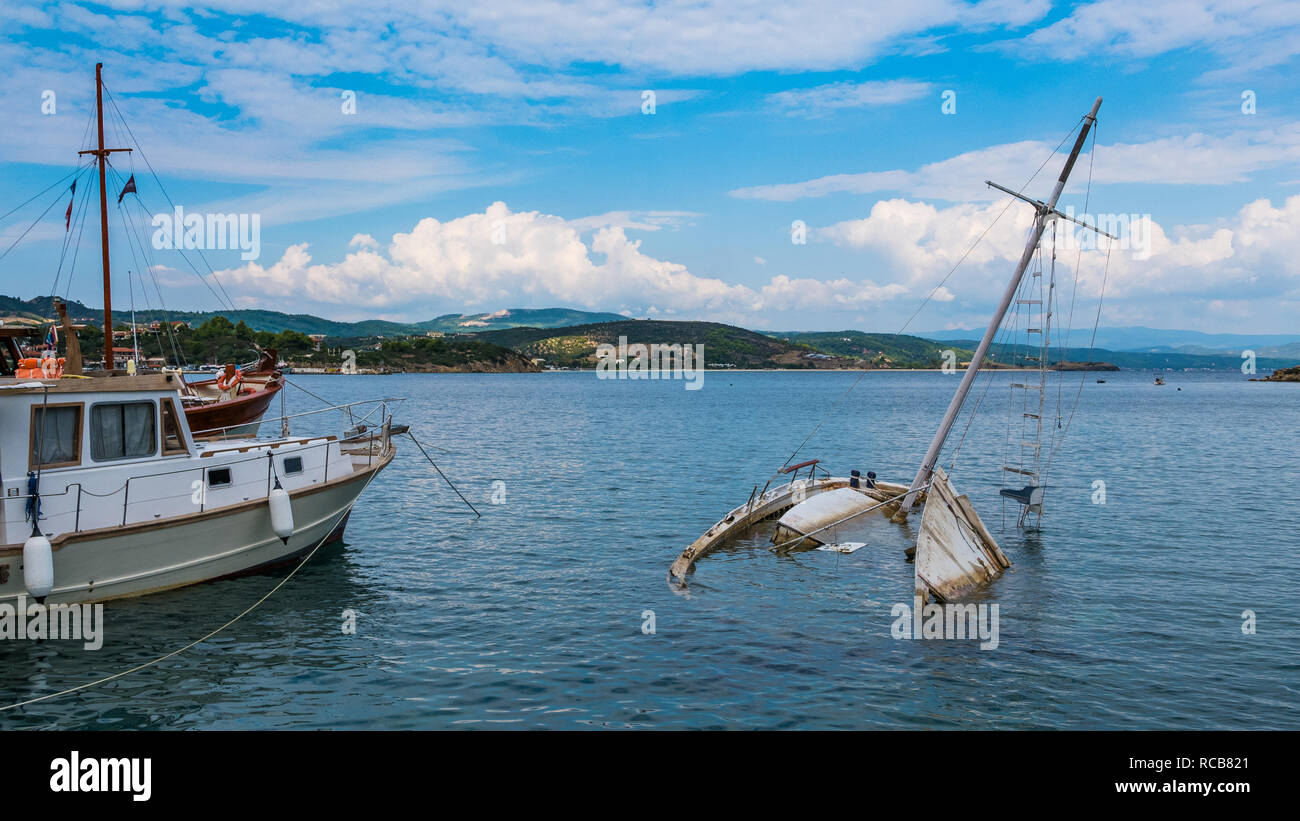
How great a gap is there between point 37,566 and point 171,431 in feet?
16.4

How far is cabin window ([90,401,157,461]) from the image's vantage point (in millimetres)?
20625

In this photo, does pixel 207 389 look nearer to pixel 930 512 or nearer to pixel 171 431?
pixel 171 431

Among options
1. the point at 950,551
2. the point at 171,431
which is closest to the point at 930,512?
the point at 950,551

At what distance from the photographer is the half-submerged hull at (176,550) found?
19328mm

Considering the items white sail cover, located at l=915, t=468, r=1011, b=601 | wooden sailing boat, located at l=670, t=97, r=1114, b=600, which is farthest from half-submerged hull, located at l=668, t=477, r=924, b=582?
white sail cover, located at l=915, t=468, r=1011, b=601

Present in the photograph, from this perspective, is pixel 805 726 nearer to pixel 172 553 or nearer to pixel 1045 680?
pixel 1045 680

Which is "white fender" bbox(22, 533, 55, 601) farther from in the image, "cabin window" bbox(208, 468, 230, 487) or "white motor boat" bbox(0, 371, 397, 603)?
"cabin window" bbox(208, 468, 230, 487)

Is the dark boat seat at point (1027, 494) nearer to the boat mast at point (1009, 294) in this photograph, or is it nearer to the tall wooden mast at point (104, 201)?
the boat mast at point (1009, 294)

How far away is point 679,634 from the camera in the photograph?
62.7ft

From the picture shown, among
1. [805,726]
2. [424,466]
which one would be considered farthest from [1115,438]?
[805,726]

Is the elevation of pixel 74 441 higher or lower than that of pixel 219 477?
higher

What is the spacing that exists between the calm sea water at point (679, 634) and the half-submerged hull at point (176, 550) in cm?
56

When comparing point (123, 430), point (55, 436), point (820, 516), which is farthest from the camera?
point (820, 516)
